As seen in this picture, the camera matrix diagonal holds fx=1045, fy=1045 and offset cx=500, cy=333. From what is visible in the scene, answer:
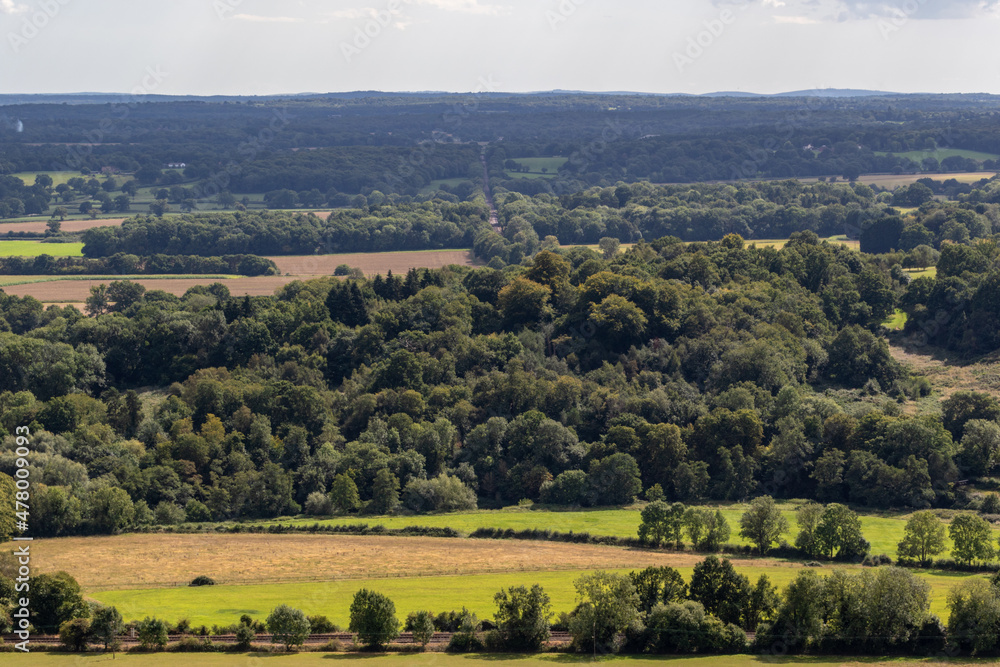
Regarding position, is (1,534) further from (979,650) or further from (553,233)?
(553,233)

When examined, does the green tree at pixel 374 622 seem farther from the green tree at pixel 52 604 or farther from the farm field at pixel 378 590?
the green tree at pixel 52 604

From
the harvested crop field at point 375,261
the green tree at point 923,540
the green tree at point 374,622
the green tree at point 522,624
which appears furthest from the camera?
the harvested crop field at point 375,261

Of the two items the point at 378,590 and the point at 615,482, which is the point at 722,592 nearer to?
the point at 378,590

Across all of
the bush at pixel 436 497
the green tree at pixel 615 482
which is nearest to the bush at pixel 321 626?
the bush at pixel 436 497

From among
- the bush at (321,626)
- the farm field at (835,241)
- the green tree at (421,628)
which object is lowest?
the bush at (321,626)

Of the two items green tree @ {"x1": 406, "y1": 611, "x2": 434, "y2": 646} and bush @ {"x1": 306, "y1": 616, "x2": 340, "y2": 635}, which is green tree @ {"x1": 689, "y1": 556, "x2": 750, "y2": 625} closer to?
green tree @ {"x1": 406, "y1": 611, "x2": 434, "y2": 646}

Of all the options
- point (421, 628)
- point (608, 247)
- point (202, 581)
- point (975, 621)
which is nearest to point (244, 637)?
point (421, 628)
